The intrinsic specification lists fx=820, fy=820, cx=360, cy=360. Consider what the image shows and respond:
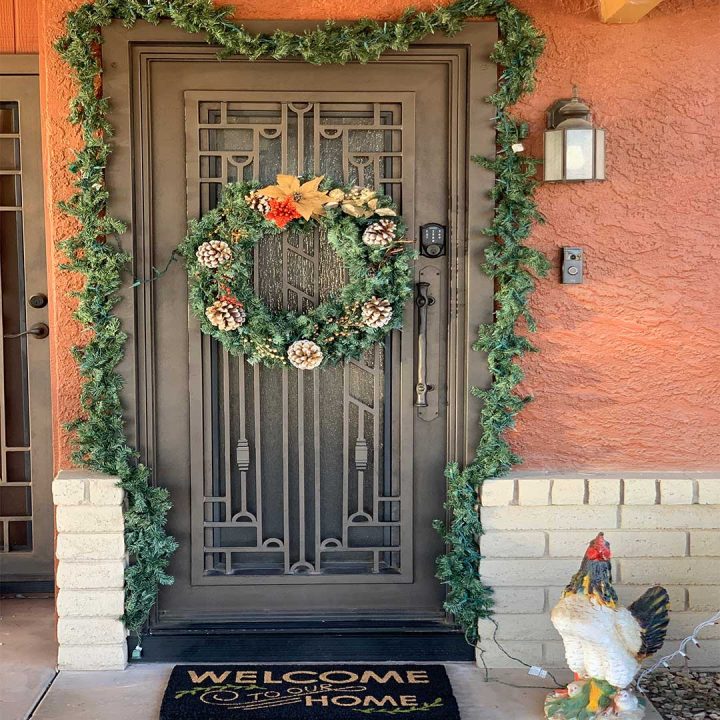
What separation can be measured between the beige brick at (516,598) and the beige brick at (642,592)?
337mm

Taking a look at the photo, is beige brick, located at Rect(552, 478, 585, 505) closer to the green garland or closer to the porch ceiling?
the green garland

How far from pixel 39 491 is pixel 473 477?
A: 229 cm

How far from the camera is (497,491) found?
3449 millimetres

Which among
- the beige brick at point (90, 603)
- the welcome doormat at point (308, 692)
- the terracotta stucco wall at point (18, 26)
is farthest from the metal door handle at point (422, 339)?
the terracotta stucco wall at point (18, 26)

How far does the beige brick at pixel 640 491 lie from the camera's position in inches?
136

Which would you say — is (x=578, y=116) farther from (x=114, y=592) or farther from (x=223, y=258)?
(x=114, y=592)

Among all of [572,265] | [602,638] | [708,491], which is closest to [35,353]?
[572,265]

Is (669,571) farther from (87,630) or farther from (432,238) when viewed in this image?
(87,630)

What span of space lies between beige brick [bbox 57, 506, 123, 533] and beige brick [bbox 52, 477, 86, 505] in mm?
31

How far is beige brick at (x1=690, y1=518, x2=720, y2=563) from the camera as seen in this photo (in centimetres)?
347

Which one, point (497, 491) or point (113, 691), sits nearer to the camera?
point (113, 691)

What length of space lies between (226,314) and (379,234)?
0.71 m

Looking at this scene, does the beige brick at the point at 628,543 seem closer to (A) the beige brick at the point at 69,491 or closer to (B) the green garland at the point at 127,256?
(B) the green garland at the point at 127,256

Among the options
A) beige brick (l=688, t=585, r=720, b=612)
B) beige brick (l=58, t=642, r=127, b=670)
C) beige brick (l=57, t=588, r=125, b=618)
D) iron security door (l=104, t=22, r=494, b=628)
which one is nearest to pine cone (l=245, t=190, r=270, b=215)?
iron security door (l=104, t=22, r=494, b=628)
